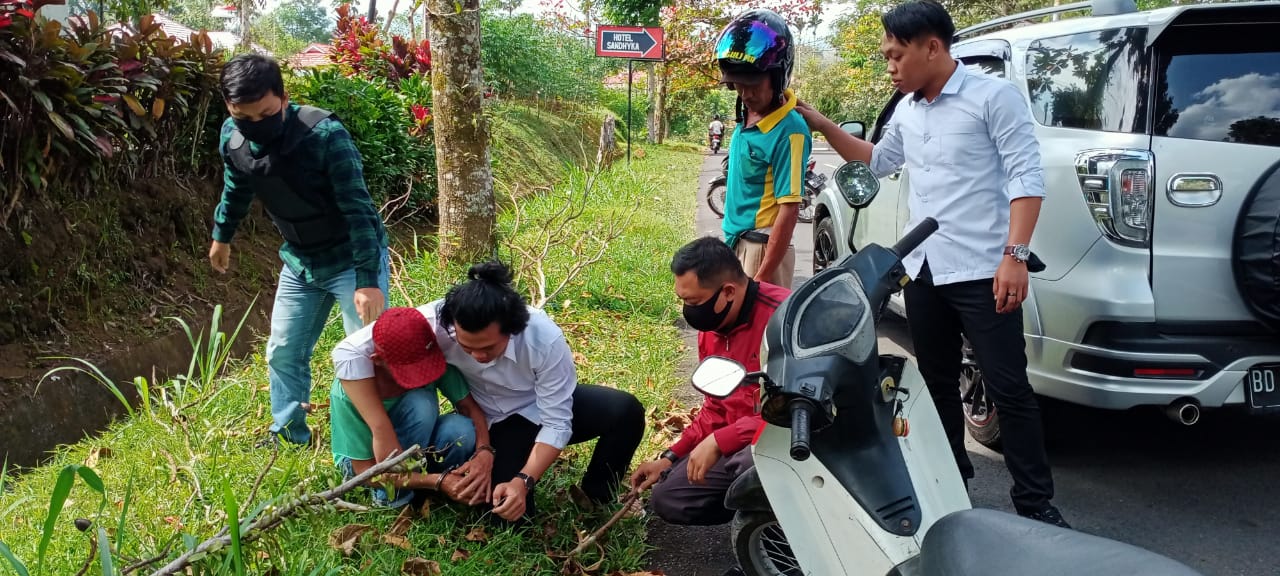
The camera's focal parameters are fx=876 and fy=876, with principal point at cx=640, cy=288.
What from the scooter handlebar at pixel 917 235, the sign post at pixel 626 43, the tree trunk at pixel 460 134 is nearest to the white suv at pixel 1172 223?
the scooter handlebar at pixel 917 235

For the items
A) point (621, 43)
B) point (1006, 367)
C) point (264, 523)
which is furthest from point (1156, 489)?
point (621, 43)

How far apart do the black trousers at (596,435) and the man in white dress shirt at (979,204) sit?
110 cm

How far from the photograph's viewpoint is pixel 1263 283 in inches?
107

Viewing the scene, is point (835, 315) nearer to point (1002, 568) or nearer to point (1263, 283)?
point (1002, 568)

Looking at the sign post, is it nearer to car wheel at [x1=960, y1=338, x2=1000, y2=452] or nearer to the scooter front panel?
car wheel at [x1=960, y1=338, x2=1000, y2=452]

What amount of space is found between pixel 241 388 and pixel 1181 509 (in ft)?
13.5

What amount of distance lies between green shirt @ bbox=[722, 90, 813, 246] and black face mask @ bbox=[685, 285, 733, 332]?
33.6 inches

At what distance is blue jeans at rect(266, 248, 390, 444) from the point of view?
3.54 metres

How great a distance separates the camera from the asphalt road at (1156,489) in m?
2.86

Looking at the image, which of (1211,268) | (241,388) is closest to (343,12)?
(241,388)

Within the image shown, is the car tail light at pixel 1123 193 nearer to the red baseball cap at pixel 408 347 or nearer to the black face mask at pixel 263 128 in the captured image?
the red baseball cap at pixel 408 347

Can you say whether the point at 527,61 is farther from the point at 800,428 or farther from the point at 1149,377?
the point at 800,428

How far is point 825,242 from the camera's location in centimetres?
562

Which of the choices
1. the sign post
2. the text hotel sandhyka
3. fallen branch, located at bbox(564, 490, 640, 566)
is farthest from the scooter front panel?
the text hotel sandhyka
